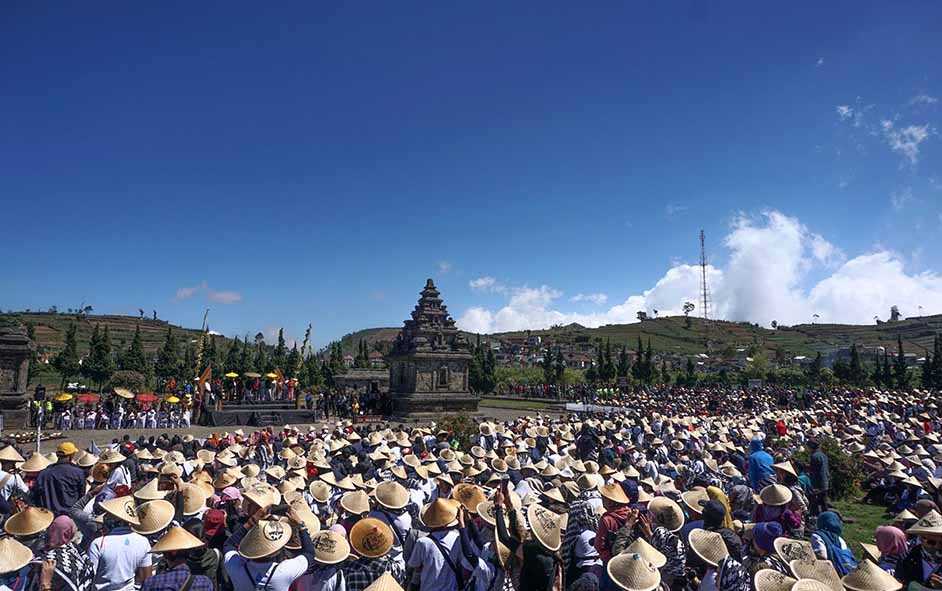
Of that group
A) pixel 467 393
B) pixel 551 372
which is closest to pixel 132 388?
pixel 467 393

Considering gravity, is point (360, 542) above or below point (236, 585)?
above

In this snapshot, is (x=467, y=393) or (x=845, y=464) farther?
(x=467, y=393)

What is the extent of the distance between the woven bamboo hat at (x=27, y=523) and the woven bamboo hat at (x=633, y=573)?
5.96 m

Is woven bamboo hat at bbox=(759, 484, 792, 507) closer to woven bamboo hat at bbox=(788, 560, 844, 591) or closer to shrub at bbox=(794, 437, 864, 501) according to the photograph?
woven bamboo hat at bbox=(788, 560, 844, 591)

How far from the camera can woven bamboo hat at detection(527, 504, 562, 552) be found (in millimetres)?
5422

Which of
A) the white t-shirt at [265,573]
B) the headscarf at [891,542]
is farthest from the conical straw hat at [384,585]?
the headscarf at [891,542]

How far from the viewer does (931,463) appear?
15078 millimetres

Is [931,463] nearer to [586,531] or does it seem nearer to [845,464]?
[845,464]

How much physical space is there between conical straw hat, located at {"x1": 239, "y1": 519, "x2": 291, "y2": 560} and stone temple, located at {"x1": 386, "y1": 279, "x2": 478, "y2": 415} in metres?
36.1

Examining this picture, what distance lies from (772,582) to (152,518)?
6.24m

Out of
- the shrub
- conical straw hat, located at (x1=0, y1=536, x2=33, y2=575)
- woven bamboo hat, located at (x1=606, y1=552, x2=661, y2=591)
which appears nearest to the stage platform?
the shrub

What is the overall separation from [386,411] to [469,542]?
37144 millimetres

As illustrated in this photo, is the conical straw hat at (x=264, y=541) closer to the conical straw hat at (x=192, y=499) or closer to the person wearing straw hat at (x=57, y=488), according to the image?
the conical straw hat at (x=192, y=499)

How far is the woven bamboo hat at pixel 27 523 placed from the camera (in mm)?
6000
